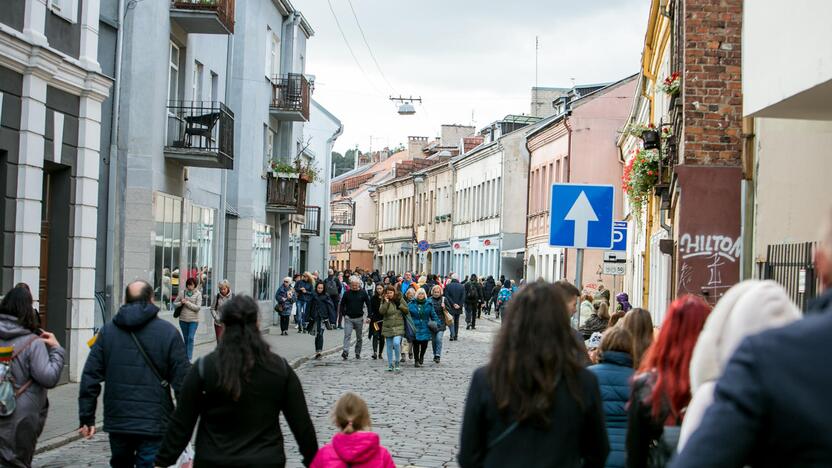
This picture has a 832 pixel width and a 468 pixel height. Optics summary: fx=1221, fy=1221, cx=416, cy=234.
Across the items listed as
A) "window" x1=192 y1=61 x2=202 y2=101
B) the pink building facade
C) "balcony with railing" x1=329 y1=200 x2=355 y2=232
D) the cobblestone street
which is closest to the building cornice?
the cobblestone street

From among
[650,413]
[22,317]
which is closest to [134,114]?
[22,317]

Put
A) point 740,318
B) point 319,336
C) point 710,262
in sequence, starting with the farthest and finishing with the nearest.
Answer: point 319,336 < point 710,262 < point 740,318

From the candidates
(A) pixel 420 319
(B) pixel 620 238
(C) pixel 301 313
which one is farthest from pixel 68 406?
(C) pixel 301 313

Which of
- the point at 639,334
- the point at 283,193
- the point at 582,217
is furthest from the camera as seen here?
the point at 283,193

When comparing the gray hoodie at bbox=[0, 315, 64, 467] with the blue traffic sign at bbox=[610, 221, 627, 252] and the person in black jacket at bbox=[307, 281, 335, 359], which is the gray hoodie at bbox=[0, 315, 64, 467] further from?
the blue traffic sign at bbox=[610, 221, 627, 252]

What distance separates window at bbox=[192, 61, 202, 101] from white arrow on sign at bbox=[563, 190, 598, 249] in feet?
52.3

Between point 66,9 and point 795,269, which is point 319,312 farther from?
point 795,269

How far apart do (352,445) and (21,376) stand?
2751 mm

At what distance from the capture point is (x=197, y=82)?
27.0 meters

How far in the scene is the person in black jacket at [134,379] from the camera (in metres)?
7.61

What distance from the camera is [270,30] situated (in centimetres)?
3678

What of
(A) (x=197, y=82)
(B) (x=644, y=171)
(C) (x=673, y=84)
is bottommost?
(B) (x=644, y=171)

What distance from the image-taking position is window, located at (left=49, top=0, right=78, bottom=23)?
16.8 meters

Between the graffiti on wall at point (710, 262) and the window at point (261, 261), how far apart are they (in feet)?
67.7
